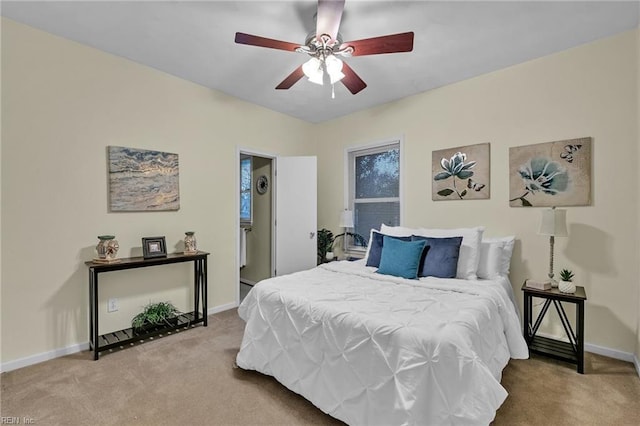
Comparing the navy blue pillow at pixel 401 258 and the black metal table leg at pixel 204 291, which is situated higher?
the navy blue pillow at pixel 401 258

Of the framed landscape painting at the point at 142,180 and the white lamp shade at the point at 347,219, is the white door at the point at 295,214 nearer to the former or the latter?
the white lamp shade at the point at 347,219

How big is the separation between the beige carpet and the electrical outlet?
0.39 m

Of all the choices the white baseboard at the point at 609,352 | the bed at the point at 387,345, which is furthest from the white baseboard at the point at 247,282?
the white baseboard at the point at 609,352

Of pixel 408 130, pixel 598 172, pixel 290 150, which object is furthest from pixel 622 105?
pixel 290 150

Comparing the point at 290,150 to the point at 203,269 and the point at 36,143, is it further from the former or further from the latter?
the point at 36,143

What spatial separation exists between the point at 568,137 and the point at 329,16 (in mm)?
2393

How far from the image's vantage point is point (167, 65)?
9.87 ft

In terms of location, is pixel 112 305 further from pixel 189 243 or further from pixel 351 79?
Result: pixel 351 79

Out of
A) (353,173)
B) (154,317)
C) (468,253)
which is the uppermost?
(353,173)

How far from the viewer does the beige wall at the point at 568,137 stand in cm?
245

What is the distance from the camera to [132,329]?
2936mm

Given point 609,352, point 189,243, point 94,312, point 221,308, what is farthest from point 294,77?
point 609,352

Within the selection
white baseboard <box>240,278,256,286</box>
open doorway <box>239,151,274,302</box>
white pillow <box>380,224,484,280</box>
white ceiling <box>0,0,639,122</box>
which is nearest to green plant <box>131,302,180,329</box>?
open doorway <box>239,151,274,302</box>

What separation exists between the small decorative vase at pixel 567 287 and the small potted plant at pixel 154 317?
11.8ft
